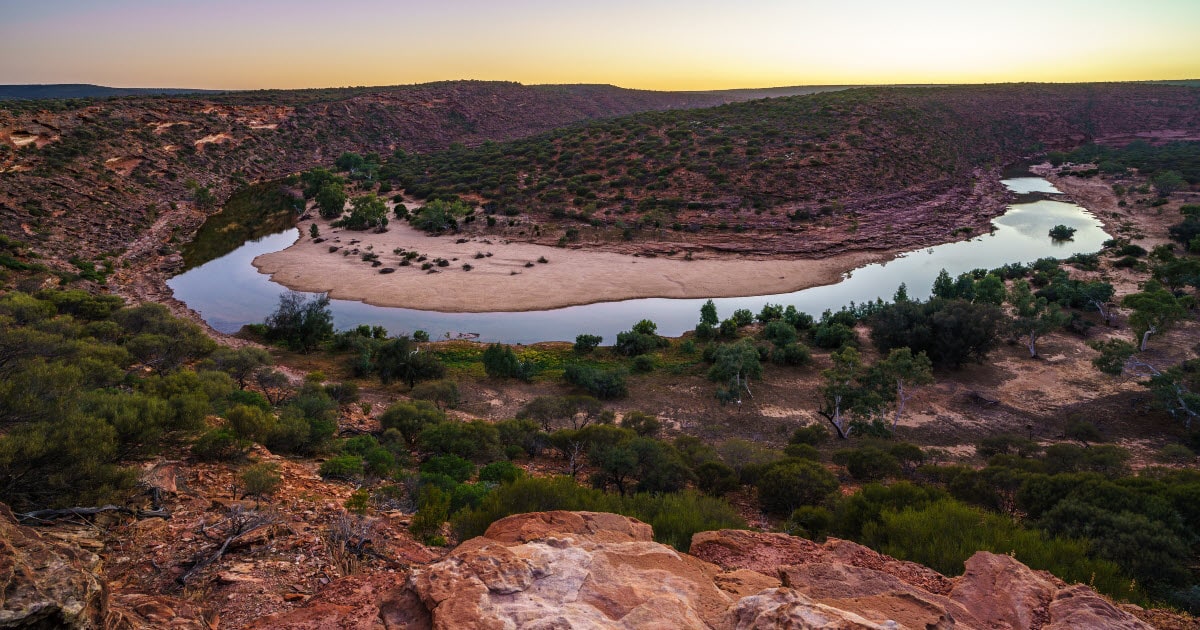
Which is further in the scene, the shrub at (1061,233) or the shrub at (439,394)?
the shrub at (1061,233)

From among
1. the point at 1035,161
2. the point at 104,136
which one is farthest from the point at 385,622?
the point at 1035,161

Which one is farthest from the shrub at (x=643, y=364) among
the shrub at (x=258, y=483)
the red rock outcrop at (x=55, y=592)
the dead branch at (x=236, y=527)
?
the red rock outcrop at (x=55, y=592)

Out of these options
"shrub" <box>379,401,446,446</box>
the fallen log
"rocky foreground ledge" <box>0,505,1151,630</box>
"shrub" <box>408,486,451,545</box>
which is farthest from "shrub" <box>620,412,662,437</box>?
the fallen log

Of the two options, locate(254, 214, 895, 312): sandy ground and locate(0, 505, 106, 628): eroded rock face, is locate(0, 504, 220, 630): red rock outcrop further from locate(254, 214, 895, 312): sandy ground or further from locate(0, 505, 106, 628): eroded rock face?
locate(254, 214, 895, 312): sandy ground

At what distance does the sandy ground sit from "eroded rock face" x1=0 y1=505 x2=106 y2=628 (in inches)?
1053

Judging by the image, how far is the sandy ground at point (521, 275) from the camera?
32594mm

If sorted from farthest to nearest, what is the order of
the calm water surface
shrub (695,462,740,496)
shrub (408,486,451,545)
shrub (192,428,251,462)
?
1. the calm water surface
2. shrub (695,462,740,496)
3. shrub (192,428,251,462)
4. shrub (408,486,451,545)

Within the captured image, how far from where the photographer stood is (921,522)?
26.2ft

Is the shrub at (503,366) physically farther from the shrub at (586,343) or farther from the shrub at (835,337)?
the shrub at (835,337)

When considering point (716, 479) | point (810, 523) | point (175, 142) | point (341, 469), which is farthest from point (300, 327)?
point (175, 142)

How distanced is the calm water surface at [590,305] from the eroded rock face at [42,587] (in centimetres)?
2322

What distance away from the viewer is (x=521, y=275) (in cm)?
3553

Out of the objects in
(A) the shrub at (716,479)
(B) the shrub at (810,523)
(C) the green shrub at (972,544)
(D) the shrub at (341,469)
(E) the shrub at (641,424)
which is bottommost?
(E) the shrub at (641,424)

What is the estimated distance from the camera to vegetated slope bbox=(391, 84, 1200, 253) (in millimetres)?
45625
